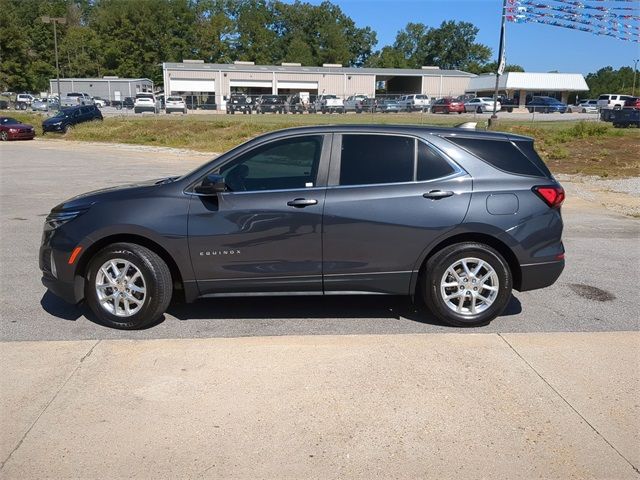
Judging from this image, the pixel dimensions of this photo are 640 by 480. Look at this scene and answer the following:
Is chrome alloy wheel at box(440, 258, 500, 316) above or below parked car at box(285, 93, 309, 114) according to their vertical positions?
below

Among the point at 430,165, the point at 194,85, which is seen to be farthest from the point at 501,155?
the point at 194,85

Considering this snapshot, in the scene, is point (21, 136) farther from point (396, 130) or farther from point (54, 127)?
point (396, 130)

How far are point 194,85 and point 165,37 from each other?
28.0m

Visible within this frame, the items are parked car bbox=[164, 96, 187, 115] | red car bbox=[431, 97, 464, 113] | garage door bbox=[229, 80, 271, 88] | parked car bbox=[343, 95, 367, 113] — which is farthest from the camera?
garage door bbox=[229, 80, 271, 88]

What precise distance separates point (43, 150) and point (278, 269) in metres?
26.2

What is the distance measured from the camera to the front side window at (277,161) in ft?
16.8

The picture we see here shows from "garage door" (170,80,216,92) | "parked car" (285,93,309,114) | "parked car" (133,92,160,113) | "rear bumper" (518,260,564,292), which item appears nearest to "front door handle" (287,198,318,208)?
"rear bumper" (518,260,564,292)

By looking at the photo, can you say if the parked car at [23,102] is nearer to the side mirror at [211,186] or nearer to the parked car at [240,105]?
the parked car at [240,105]

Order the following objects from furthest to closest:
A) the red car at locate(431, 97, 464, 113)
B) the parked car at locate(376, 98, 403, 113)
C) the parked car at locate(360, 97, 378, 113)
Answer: the red car at locate(431, 97, 464, 113), the parked car at locate(360, 97, 378, 113), the parked car at locate(376, 98, 403, 113)

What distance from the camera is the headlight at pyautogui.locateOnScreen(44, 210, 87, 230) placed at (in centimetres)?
505

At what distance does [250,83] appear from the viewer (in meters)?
81.9

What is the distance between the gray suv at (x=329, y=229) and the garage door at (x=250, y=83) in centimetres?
7919

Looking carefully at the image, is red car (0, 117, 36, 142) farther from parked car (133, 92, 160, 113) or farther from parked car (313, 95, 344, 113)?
parked car (313, 95, 344, 113)

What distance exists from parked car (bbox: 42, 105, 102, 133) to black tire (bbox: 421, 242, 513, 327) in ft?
119
